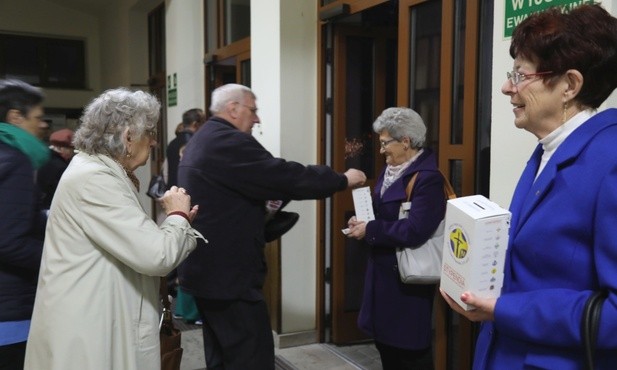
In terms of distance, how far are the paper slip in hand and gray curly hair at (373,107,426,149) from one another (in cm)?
30

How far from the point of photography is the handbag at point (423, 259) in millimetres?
2234

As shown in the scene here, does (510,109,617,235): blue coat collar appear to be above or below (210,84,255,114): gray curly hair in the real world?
below

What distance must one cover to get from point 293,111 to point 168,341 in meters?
1.89

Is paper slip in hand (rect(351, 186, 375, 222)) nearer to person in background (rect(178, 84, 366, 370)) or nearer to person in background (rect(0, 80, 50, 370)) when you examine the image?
person in background (rect(178, 84, 366, 370))

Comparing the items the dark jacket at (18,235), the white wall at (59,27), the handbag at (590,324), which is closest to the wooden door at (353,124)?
the dark jacket at (18,235)

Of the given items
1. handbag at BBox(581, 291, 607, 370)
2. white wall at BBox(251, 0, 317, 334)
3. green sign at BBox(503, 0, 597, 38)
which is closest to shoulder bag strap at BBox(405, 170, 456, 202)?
green sign at BBox(503, 0, 597, 38)

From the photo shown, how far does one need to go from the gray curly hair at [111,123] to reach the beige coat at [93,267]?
0.16ft

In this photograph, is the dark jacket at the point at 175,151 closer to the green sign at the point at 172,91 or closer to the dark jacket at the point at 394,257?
the green sign at the point at 172,91

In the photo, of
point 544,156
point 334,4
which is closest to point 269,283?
point 334,4

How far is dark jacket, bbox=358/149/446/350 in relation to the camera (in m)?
2.24

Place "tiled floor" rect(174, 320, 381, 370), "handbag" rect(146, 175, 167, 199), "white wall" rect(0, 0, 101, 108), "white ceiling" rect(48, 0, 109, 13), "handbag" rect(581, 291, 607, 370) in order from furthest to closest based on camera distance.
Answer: "white wall" rect(0, 0, 101, 108) → "white ceiling" rect(48, 0, 109, 13) → "handbag" rect(146, 175, 167, 199) → "tiled floor" rect(174, 320, 381, 370) → "handbag" rect(581, 291, 607, 370)

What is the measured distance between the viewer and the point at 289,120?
360cm

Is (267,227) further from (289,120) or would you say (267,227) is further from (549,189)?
(549,189)

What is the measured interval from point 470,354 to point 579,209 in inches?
61.6
